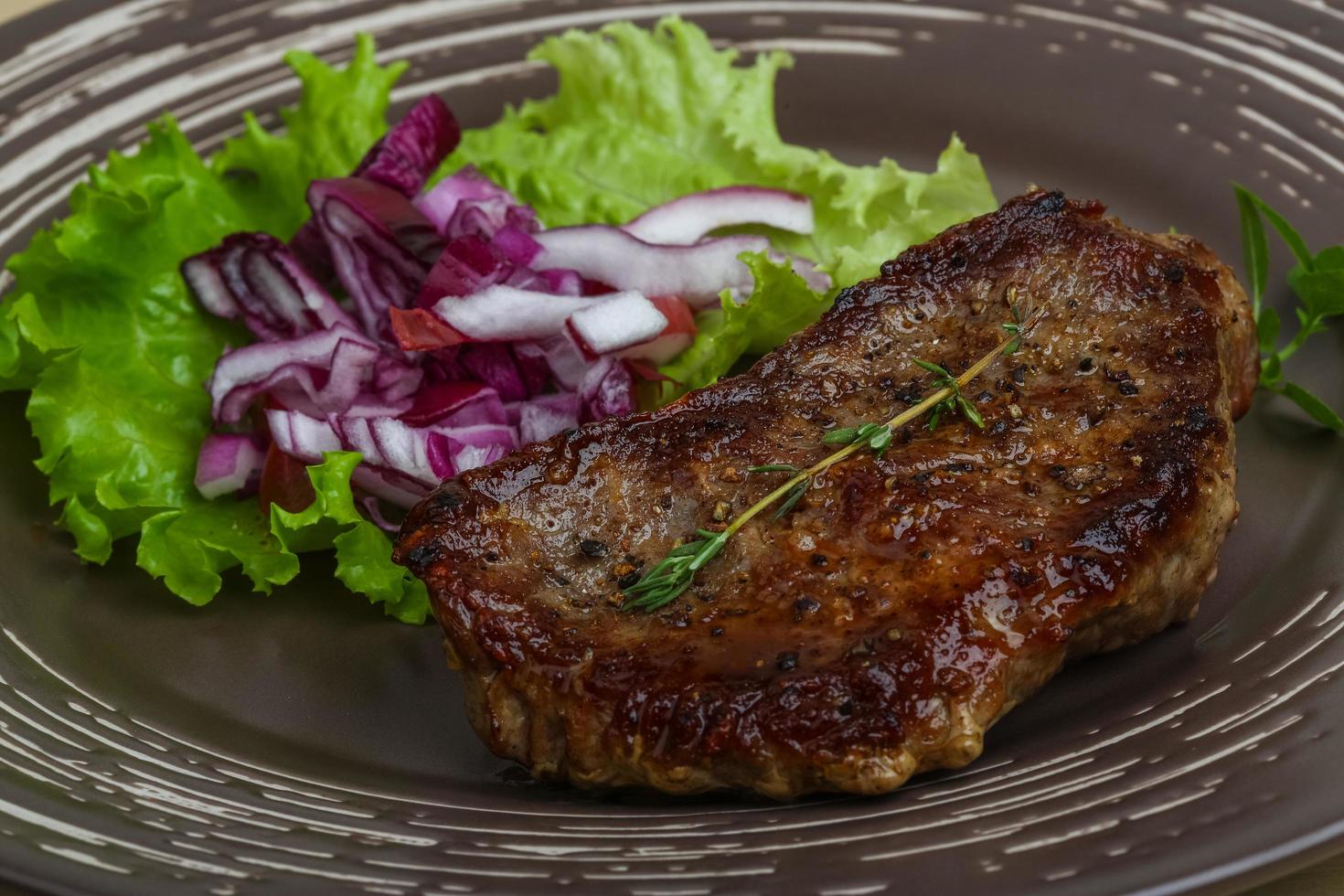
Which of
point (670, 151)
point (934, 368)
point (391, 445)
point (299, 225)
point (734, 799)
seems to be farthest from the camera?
point (670, 151)

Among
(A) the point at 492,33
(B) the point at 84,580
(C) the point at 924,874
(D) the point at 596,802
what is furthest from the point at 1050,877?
(A) the point at 492,33

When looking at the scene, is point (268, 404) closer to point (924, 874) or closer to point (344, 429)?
point (344, 429)

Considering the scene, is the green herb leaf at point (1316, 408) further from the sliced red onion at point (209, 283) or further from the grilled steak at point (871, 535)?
the sliced red onion at point (209, 283)

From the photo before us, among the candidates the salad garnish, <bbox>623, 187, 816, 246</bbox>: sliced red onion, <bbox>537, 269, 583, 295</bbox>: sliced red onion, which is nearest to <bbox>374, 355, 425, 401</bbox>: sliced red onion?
<bbox>537, 269, 583, 295</bbox>: sliced red onion

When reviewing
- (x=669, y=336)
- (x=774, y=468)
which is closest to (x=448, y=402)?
(x=669, y=336)

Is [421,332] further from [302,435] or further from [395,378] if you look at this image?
[302,435]

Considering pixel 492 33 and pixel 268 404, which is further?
pixel 492 33

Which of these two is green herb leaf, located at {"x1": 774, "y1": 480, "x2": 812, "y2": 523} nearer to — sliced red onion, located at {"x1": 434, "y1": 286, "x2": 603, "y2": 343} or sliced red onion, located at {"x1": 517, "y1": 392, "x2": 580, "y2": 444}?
sliced red onion, located at {"x1": 517, "y1": 392, "x2": 580, "y2": 444}
